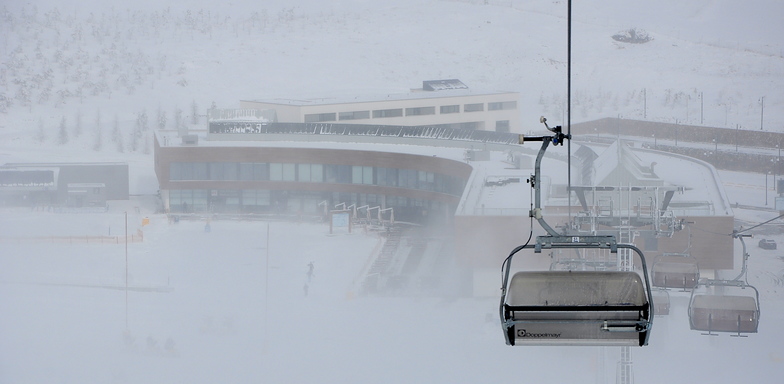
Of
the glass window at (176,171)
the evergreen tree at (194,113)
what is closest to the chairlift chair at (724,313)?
the glass window at (176,171)

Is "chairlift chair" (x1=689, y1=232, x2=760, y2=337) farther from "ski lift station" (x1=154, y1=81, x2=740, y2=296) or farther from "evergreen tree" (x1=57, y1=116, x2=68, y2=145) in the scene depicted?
"evergreen tree" (x1=57, y1=116, x2=68, y2=145)

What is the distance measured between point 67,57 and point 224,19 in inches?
465

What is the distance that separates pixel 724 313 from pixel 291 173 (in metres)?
18.3

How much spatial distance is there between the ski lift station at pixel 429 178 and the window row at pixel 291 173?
0.03 meters

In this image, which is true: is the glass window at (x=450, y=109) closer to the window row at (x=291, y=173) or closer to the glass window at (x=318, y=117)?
the glass window at (x=318, y=117)

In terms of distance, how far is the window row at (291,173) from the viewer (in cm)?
2772

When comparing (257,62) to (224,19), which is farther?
(224,19)

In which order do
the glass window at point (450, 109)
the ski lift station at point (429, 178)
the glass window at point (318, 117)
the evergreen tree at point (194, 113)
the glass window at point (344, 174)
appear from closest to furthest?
1. the ski lift station at point (429, 178)
2. the glass window at point (344, 174)
3. the glass window at point (318, 117)
4. the glass window at point (450, 109)
5. the evergreen tree at point (194, 113)

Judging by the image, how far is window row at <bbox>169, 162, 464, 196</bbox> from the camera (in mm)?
27719

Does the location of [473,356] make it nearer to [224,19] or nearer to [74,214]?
[74,214]

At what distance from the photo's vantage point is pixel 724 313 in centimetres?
1266

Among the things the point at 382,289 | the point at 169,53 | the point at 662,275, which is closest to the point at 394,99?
the point at 382,289

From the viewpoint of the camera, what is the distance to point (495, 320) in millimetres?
20641

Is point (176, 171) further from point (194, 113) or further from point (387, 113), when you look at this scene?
point (194, 113)
